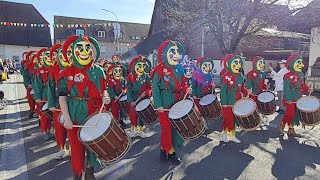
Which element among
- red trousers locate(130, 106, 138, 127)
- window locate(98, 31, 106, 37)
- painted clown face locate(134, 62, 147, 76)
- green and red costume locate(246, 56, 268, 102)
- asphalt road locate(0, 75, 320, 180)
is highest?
window locate(98, 31, 106, 37)

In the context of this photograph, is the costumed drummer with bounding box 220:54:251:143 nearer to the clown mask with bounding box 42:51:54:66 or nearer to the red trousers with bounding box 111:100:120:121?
the red trousers with bounding box 111:100:120:121

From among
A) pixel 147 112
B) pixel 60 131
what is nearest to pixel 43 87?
pixel 60 131

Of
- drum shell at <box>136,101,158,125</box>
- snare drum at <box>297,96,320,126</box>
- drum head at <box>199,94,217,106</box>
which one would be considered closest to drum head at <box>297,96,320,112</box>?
snare drum at <box>297,96,320,126</box>

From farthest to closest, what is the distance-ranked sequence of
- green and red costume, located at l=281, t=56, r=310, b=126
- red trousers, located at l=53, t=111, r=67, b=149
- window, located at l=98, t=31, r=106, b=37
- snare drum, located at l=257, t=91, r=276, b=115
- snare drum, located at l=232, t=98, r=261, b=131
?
1. window, located at l=98, t=31, r=106, b=37
2. snare drum, located at l=257, t=91, r=276, b=115
3. green and red costume, located at l=281, t=56, r=310, b=126
4. snare drum, located at l=232, t=98, r=261, b=131
5. red trousers, located at l=53, t=111, r=67, b=149

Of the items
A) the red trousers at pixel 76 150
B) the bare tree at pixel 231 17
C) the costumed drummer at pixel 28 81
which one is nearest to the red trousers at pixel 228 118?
the red trousers at pixel 76 150

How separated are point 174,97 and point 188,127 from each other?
66cm

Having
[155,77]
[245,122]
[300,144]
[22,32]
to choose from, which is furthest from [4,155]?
[22,32]

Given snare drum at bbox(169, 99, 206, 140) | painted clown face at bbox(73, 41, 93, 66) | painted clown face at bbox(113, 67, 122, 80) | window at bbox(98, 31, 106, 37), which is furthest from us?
window at bbox(98, 31, 106, 37)

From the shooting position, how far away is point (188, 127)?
4875mm

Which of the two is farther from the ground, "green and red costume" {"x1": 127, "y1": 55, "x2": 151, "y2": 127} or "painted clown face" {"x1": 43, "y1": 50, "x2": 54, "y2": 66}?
"painted clown face" {"x1": 43, "y1": 50, "x2": 54, "y2": 66}

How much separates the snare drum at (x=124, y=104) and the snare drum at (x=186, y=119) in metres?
2.84

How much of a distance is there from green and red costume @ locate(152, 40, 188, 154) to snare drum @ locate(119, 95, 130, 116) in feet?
8.51

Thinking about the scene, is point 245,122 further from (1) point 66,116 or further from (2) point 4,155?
(2) point 4,155

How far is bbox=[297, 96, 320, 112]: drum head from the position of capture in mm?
6281
